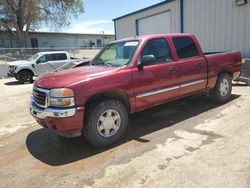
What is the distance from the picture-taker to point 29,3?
100 feet

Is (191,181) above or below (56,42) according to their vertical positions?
below

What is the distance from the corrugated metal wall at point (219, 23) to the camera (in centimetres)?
1236

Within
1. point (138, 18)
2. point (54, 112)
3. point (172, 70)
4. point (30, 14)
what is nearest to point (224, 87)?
point (172, 70)

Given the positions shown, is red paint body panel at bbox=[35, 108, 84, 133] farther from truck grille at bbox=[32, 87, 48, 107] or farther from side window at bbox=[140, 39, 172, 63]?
side window at bbox=[140, 39, 172, 63]

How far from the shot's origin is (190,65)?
561cm

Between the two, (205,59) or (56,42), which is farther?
(56,42)

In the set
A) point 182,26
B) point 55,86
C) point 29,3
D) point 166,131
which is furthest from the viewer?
point 29,3

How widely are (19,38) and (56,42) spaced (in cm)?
923

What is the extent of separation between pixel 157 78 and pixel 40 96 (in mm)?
2148

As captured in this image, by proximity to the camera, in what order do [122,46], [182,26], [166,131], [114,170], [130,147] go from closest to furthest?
[114,170] → [130,147] → [166,131] → [122,46] → [182,26]

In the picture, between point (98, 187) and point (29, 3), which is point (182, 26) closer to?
point (98, 187)

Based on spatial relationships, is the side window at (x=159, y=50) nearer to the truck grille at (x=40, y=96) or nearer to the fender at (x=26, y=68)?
the truck grille at (x=40, y=96)

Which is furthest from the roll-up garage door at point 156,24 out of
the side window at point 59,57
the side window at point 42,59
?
the side window at point 42,59

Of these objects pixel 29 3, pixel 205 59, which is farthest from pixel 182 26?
pixel 29 3
